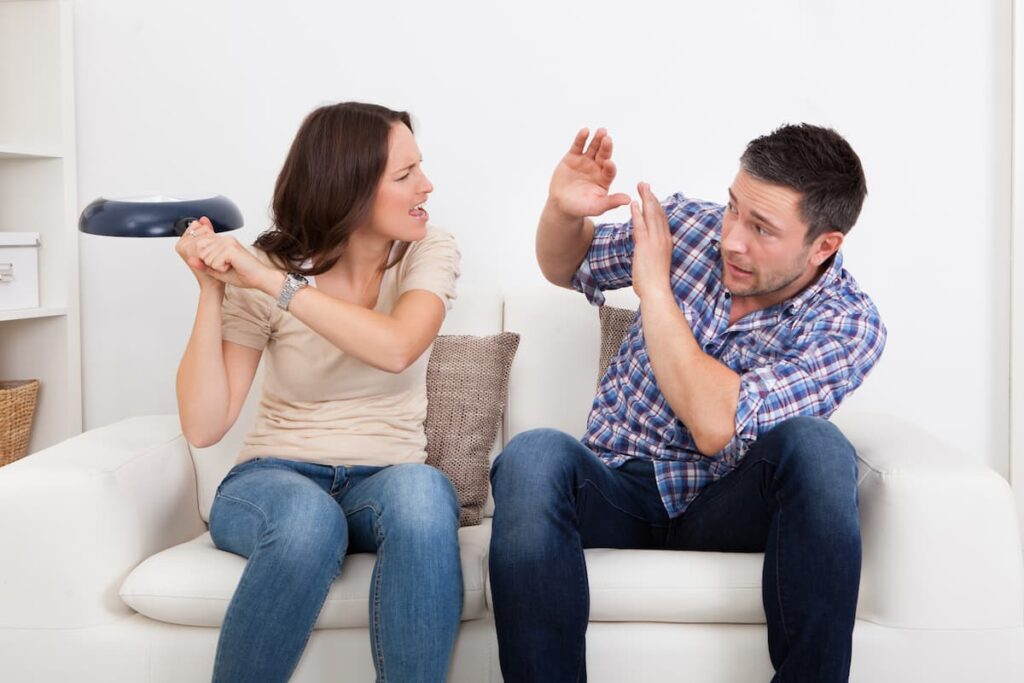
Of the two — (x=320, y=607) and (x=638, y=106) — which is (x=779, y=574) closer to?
(x=320, y=607)

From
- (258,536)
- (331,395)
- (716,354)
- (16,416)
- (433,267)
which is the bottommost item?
(16,416)

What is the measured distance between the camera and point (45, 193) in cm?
274

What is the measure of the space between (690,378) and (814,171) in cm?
42

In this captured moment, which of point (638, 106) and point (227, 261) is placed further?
point (638, 106)

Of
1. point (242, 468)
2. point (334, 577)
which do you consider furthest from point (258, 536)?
point (242, 468)

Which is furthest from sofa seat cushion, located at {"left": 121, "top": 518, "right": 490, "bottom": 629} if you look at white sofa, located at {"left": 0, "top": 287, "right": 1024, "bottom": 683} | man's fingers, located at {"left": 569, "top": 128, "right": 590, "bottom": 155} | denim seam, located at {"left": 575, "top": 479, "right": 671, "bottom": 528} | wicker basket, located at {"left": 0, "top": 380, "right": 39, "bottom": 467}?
wicker basket, located at {"left": 0, "top": 380, "right": 39, "bottom": 467}

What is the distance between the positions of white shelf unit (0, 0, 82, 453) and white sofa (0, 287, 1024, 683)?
959mm

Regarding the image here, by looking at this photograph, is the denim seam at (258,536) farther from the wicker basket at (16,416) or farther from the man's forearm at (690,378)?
the wicker basket at (16,416)

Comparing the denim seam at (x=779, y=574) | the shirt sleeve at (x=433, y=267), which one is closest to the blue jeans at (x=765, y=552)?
the denim seam at (x=779, y=574)

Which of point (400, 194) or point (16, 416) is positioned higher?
point (400, 194)

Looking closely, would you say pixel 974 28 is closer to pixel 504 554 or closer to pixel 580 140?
pixel 580 140

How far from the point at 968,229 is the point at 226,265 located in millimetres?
1803

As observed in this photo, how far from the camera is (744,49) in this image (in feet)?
8.64

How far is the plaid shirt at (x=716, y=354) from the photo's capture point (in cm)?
175
